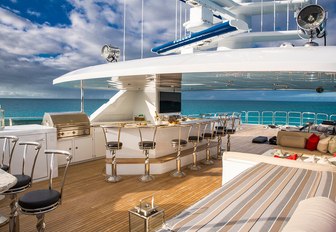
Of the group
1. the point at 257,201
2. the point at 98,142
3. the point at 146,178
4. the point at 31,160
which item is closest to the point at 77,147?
the point at 98,142

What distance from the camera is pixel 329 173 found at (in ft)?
8.89

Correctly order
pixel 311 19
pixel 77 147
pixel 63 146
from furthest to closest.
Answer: pixel 77 147
pixel 63 146
pixel 311 19

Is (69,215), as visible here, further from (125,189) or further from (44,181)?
(44,181)

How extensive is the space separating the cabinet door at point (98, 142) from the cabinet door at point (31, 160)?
4.82ft

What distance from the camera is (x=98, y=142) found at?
5.75m

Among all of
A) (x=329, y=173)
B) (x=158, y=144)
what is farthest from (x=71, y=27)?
(x=329, y=173)

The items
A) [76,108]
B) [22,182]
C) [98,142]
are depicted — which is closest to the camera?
[22,182]

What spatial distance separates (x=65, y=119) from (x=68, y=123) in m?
0.11

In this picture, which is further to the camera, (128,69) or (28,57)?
(28,57)

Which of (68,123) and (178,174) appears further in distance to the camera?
(68,123)

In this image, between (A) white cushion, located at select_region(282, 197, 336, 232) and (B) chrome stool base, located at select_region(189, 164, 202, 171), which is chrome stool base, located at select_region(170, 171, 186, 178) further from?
(A) white cushion, located at select_region(282, 197, 336, 232)

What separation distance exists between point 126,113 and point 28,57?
3270cm

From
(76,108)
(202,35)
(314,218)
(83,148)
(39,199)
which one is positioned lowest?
(83,148)

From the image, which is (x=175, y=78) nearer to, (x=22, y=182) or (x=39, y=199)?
(x=22, y=182)
